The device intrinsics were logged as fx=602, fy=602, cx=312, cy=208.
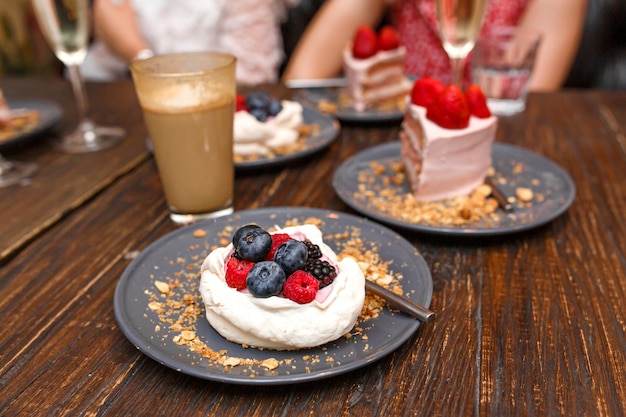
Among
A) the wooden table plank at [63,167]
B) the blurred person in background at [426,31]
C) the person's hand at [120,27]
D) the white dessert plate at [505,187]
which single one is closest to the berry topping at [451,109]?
the white dessert plate at [505,187]

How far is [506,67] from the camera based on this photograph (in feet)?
5.68

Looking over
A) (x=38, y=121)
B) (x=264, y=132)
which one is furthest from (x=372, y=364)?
(x=38, y=121)

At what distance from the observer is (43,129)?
59.7 inches

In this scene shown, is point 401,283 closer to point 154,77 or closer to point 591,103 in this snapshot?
point 154,77

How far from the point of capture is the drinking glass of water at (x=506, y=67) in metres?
1.69

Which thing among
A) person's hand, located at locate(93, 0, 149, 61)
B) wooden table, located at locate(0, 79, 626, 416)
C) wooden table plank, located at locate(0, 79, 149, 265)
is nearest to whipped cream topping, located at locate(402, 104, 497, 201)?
wooden table, located at locate(0, 79, 626, 416)

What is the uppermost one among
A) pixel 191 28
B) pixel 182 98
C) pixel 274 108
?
pixel 182 98

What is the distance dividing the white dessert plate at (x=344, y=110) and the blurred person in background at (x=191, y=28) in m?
0.80

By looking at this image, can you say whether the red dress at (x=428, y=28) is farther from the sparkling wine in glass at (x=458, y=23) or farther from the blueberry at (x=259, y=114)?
the blueberry at (x=259, y=114)

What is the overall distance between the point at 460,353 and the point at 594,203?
577mm

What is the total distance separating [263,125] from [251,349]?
0.72 metres

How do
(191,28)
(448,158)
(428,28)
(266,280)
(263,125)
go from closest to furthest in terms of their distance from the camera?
(266,280), (448,158), (263,125), (428,28), (191,28)

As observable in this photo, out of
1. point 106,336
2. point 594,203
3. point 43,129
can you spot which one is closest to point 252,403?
point 106,336

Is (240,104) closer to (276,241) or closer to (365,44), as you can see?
(365,44)
